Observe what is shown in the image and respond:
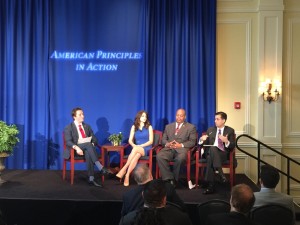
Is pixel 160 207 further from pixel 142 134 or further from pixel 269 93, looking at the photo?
pixel 269 93

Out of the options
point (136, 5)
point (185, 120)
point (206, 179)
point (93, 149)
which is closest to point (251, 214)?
point (206, 179)

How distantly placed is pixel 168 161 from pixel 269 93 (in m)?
2.37

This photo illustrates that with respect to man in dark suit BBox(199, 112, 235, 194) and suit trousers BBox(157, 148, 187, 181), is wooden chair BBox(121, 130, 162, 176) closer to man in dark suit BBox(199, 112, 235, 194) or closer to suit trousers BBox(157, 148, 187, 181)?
suit trousers BBox(157, 148, 187, 181)

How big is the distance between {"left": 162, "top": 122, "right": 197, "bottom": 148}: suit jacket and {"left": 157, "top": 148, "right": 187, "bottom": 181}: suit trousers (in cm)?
28

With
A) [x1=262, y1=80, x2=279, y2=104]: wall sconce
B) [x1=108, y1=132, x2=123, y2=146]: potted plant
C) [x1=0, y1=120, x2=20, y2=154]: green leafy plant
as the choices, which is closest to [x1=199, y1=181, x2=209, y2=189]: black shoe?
[x1=108, y1=132, x2=123, y2=146]: potted plant

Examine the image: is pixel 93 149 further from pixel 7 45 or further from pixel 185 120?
pixel 7 45

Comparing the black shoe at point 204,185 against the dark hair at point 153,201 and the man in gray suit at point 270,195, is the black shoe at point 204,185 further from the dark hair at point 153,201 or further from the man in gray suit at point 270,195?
the dark hair at point 153,201

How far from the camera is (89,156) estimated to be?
5852 millimetres

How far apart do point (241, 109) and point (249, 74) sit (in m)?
0.66

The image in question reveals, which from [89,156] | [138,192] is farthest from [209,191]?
[138,192]

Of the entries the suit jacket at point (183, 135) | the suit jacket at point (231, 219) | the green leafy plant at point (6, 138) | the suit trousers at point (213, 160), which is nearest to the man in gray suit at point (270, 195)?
the suit jacket at point (231, 219)

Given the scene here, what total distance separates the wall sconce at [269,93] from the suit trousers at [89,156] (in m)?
3.23

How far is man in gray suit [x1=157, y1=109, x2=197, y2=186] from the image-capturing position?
573 centimetres

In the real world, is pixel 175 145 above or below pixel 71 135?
below
